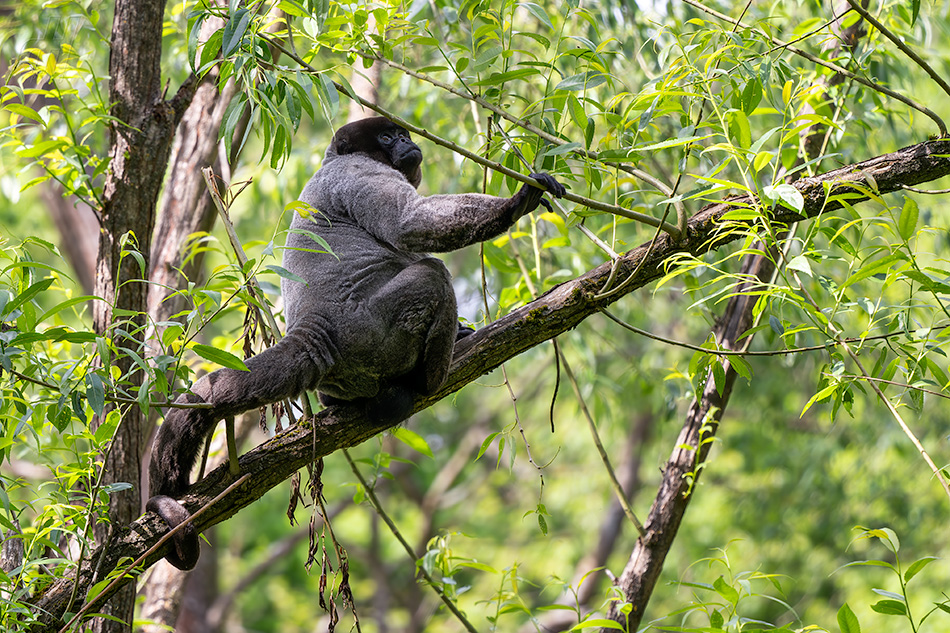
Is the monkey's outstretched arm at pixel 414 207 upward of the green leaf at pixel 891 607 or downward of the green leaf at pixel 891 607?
upward

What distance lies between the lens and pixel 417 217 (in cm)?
355

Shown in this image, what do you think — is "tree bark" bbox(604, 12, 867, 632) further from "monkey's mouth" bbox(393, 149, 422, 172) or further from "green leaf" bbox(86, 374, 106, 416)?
"green leaf" bbox(86, 374, 106, 416)

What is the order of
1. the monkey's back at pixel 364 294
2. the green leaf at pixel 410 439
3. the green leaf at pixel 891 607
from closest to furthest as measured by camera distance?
the green leaf at pixel 891 607 → the monkey's back at pixel 364 294 → the green leaf at pixel 410 439

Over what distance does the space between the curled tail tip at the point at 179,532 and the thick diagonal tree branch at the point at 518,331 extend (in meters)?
0.05

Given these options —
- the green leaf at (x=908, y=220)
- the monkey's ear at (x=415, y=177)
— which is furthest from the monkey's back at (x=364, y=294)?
the green leaf at (x=908, y=220)

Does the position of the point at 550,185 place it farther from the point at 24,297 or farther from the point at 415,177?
the point at 24,297

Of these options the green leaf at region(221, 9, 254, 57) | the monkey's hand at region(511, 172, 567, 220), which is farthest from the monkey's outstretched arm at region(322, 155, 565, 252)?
the green leaf at region(221, 9, 254, 57)

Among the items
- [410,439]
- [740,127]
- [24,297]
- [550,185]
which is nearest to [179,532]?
[24,297]

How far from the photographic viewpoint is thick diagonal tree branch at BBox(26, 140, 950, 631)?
316 cm

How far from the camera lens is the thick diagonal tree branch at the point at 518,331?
316 cm

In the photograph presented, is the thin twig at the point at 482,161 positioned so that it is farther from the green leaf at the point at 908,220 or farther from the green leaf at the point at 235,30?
the green leaf at the point at 908,220

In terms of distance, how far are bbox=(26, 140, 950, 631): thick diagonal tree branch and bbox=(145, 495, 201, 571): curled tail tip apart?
0.05m

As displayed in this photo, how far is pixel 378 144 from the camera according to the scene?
4.43 m

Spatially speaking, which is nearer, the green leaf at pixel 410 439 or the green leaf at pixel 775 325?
the green leaf at pixel 775 325
